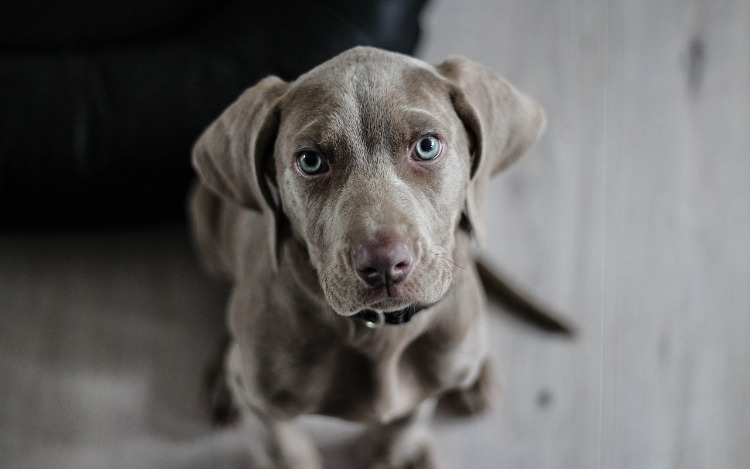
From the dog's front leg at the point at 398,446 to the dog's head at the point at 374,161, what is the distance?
0.63 metres

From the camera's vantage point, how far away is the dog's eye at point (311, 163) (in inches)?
48.9

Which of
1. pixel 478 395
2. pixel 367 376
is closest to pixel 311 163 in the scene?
pixel 367 376

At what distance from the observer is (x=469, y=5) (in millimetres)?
2588

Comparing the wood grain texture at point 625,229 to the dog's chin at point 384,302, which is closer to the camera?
the dog's chin at point 384,302

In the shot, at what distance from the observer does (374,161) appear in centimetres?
122

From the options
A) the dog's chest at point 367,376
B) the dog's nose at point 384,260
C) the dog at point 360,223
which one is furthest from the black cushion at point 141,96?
the dog's nose at point 384,260

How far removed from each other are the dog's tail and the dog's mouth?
0.76m

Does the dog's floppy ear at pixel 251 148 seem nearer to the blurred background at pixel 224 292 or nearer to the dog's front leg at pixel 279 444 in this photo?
the dog's front leg at pixel 279 444

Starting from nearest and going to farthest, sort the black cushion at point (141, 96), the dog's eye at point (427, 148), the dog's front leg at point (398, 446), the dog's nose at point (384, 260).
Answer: the dog's nose at point (384, 260) < the dog's eye at point (427, 148) < the dog's front leg at point (398, 446) < the black cushion at point (141, 96)

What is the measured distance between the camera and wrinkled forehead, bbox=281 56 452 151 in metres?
1.21

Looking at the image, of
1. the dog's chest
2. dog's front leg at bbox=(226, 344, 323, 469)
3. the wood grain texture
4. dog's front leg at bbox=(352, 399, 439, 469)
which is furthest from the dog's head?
the wood grain texture

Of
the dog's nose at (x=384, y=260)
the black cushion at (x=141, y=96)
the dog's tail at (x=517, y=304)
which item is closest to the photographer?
the dog's nose at (x=384, y=260)

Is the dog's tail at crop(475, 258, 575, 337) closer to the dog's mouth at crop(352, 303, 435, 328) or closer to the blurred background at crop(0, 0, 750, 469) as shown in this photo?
the blurred background at crop(0, 0, 750, 469)

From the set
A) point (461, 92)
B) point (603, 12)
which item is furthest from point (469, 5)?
point (461, 92)
